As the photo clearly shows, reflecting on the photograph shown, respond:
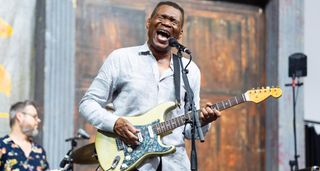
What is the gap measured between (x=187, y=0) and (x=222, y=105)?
14.2 feet

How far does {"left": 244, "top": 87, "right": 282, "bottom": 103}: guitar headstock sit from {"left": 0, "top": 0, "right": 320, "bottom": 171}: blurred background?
3.29 m

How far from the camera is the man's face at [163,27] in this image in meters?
5.75

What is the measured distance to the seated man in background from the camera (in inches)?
308

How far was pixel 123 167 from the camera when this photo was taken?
18.3 ft

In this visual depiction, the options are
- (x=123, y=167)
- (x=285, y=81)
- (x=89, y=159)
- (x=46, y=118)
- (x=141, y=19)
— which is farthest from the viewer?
(x=285, y=81)

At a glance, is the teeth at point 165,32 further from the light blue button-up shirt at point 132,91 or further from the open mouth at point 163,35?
the light blue button-up shirt at point 132,91

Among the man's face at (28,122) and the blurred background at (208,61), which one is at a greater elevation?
the blurred background at (208,61)

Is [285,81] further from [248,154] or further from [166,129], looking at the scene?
[166,129]

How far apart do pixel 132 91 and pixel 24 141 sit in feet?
8.64

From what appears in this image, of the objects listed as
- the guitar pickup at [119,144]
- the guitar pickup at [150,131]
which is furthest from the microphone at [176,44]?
the guitar pickup at [119,144]

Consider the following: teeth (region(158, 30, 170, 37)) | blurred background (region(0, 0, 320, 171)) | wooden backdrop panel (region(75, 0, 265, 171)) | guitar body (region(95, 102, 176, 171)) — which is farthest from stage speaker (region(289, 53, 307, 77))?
guitar body (region(95, 102, 176, 171))

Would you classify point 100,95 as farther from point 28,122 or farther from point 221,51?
point 221,51

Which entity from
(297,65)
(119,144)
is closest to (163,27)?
(119,144)

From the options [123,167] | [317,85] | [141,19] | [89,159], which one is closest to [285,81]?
[317,85]
